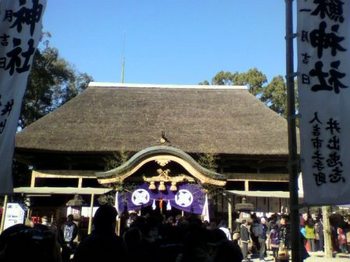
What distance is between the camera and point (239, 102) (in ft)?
76.9

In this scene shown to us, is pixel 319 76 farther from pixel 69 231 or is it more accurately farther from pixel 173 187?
pixel 173 187

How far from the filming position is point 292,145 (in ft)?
12.7

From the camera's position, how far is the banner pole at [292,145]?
3.70 m

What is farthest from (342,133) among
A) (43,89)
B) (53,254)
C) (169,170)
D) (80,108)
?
(43,89)

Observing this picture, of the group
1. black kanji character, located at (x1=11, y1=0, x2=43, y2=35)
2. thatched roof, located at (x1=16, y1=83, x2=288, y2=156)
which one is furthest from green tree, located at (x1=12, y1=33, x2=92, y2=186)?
black kanji character, located at (x1=11, y1=0, x2=43, y2=35)

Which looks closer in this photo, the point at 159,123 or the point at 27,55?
the point at 27,55

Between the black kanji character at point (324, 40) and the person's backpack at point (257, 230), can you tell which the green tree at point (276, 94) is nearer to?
the person's backpack at point (257, 230)

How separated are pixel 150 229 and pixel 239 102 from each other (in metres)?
18.5

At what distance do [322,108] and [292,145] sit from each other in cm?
49

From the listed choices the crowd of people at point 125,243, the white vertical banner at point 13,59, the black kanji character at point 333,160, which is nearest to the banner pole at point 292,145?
the black kanji character at point 333,160

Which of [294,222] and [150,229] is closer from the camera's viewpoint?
[294,222]

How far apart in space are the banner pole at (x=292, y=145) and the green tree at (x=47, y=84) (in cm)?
2456

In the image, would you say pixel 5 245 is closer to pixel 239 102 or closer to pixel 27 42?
pixel 27 42

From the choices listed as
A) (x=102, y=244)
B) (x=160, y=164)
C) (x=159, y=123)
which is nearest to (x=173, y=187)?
(x=160, y=164)
